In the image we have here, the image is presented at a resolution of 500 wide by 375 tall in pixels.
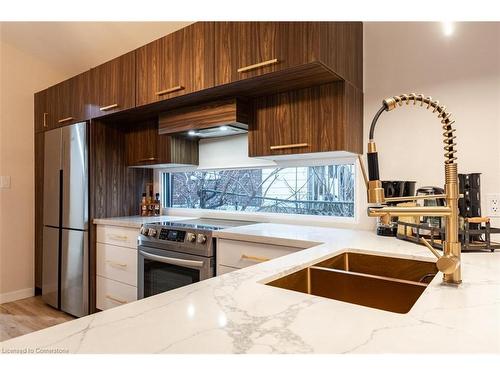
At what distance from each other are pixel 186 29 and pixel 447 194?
182cm

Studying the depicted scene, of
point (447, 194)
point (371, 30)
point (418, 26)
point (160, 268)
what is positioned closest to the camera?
Result: point (447, 194)

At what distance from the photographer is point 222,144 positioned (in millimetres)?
2713

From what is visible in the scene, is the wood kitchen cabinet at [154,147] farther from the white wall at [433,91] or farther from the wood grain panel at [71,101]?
the white wall at [433,91]

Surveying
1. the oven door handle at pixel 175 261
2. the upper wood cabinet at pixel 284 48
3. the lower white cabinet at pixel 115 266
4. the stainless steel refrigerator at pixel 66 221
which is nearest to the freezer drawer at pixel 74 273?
the stainless steel refrigerator at pixel 66 221

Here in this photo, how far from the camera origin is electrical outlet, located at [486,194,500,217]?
5.23ft

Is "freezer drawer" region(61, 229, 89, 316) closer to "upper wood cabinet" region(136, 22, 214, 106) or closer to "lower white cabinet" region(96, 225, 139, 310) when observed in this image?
"lower white cabinet" region(96, 225, 139, 310)

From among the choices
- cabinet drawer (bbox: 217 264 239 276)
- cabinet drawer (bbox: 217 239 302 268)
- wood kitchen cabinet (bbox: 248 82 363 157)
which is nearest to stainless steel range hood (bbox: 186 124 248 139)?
wood kitchen cabinet (bbox: 248 82 363 157)

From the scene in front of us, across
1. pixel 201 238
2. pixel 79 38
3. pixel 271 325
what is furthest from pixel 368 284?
pixel 79 38

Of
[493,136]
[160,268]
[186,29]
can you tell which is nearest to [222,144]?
[186,29]

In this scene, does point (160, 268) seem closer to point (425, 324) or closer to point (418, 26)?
point (425, 324)

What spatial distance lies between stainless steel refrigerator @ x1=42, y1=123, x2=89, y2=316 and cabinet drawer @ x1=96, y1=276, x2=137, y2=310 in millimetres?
119

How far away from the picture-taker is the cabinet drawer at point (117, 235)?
7.99 ft

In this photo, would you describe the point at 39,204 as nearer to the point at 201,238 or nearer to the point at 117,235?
the point at 117,235

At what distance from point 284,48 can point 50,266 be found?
2865 millimetres
